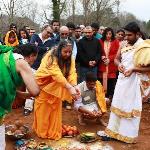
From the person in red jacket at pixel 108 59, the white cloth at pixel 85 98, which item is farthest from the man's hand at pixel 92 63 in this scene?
the white cloth at pixel 85 98

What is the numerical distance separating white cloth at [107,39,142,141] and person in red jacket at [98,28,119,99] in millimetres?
2584

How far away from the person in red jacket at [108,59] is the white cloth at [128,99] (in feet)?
8.48

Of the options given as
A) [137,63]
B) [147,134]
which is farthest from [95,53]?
[137,63]

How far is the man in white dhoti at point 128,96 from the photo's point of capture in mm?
5516

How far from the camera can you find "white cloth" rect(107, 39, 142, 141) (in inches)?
225

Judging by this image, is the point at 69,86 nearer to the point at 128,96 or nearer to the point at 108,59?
the point at 128,96

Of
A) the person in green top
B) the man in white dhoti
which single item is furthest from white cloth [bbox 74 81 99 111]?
the person in green top

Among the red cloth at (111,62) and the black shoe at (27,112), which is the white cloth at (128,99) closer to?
the black shoe at (27,112)

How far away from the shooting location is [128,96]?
5.77 metres

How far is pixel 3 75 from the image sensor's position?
3266 millimetres

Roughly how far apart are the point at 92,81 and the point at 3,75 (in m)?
3.47

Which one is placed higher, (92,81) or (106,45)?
(106,45)

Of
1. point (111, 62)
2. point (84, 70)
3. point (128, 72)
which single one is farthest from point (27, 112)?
point (128, 72)

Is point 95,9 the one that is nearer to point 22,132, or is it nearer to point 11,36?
point 11,36
